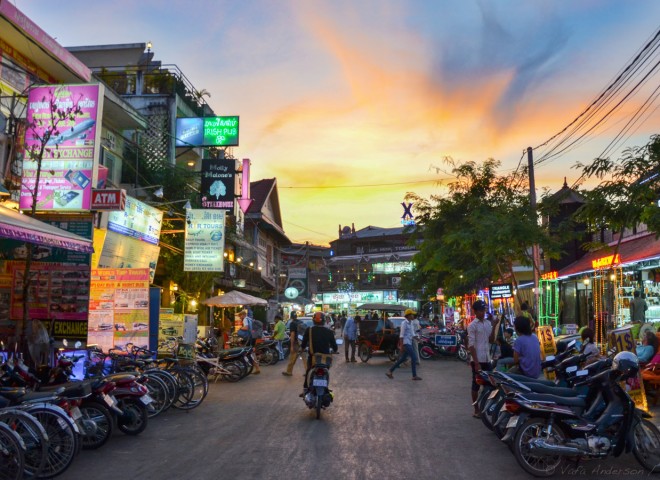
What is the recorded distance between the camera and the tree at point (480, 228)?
64.1 feet

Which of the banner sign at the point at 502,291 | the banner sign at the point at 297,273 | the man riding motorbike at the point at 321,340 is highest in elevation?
the banner sign at the point at 297,273

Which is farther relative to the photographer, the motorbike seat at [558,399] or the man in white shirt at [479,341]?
the man in white shirt at [479,341]

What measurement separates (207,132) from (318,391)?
66.8 ft

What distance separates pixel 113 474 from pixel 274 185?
41816 millimetres

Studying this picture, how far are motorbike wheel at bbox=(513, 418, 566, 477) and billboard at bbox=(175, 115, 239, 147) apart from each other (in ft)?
76.6

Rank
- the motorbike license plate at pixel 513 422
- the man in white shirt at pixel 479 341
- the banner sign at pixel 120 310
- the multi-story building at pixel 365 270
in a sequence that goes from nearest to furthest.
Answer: the motorbike license plate at pixel 513 422 → the man in white shirt at pixel 479 341 → the banner sign at pixel 120 310 → the multi-story building at pixel 365 270

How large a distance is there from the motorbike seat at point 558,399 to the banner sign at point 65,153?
9.70m

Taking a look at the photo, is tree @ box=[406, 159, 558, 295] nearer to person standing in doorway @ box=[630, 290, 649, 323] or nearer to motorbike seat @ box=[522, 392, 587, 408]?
person standing in doorway @ box=[630, 290, 649, 323]

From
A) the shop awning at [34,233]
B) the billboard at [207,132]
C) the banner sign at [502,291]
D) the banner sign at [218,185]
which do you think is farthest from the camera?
the billboard at [207,132]

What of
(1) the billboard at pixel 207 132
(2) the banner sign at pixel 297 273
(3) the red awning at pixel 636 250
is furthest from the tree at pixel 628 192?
(2) the banner sign at pixel 297 273

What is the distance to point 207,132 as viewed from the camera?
1107 inches

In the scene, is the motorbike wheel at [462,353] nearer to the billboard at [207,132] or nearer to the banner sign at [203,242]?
the banner sign at [203,242]

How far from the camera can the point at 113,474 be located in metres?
6.52

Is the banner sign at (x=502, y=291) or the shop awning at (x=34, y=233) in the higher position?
the shop awning at (x=34, y=233)
